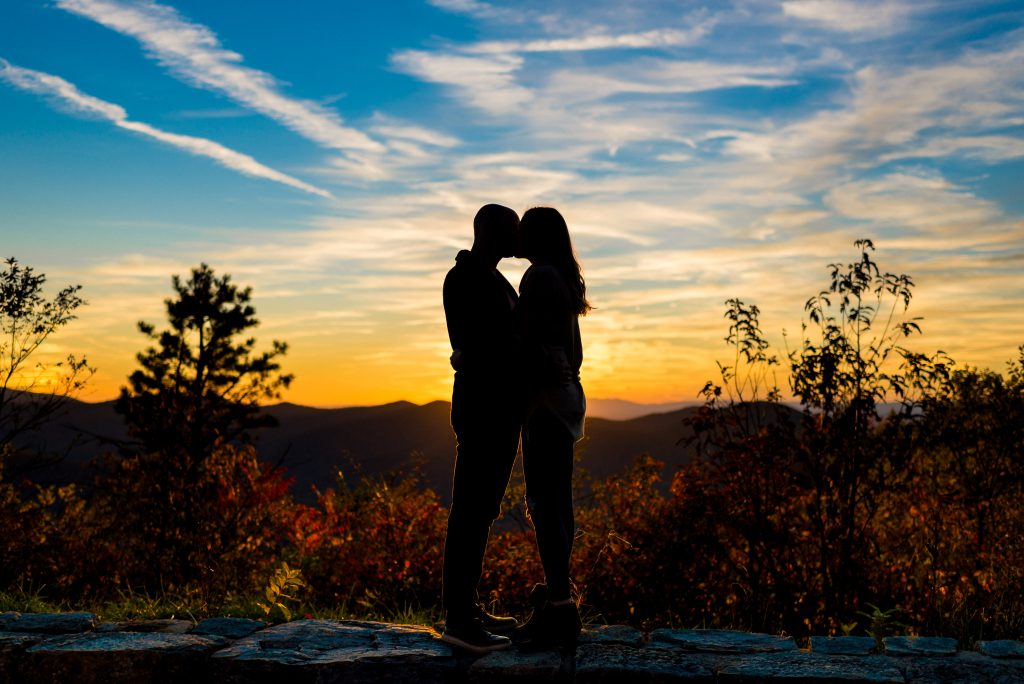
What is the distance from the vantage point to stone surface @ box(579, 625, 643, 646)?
4824 mm

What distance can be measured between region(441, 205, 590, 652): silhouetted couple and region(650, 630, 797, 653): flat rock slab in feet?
2.17

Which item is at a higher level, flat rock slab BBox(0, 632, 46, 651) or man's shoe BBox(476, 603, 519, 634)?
man's shoe BBox(476, 603, 519, 634)

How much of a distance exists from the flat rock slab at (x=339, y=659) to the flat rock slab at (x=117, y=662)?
0.50 feet

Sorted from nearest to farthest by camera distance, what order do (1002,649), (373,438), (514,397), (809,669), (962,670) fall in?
(809,669) < (962,670) < (514,397) < (1002,649) < (373,438)

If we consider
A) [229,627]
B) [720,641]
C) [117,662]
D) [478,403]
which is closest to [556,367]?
[478,403]

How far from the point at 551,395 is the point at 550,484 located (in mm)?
464

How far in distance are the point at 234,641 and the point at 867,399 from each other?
19.3ft

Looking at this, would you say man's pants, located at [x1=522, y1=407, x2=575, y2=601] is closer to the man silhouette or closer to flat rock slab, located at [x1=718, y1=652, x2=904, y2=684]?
the man silhouette

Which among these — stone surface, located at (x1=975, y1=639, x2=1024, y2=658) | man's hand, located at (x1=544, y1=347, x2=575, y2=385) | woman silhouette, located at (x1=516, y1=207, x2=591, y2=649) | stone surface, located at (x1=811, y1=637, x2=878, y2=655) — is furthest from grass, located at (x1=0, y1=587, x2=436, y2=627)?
stone surface, located at (x1=975, y1=639, x2=1024, y2=658)

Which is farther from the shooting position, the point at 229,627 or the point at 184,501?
the point at 184,501

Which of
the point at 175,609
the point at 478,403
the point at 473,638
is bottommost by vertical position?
the point at 175,609

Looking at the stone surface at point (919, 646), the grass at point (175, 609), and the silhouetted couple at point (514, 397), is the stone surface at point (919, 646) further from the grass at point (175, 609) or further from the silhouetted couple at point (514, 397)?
the grass at point (175, 609)

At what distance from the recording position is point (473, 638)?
457 cm

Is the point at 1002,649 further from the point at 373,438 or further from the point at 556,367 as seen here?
the point at 373,438
